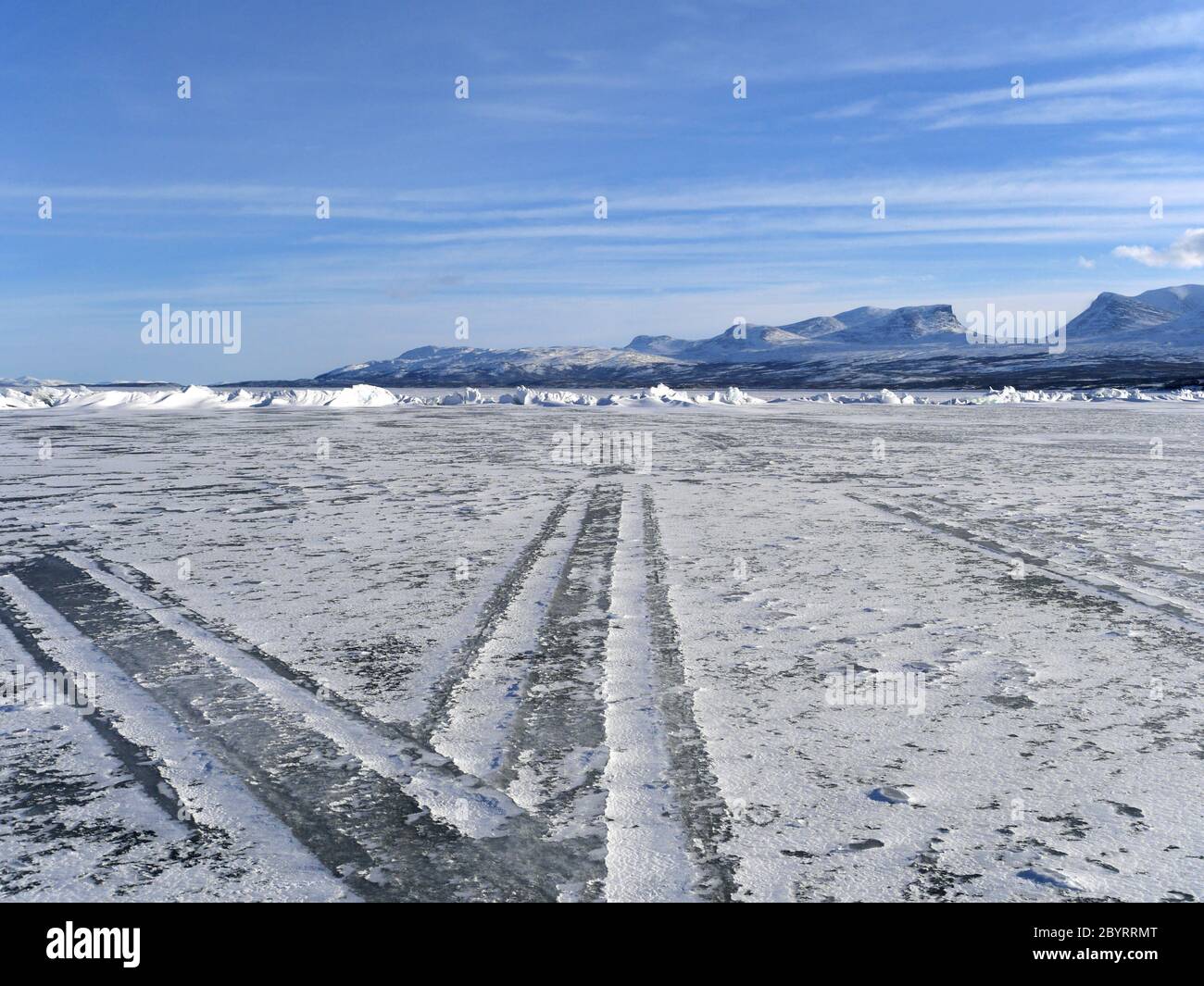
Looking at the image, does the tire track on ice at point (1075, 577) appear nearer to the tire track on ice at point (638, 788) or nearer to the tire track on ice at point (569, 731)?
the tire track on ice at point (638, 788)

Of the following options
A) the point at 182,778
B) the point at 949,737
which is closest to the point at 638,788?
the point at 949,737

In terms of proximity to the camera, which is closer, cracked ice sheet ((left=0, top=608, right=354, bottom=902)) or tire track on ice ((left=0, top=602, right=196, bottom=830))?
cracked ice sheet ((left=0, top=608, right=354, bottom=902))

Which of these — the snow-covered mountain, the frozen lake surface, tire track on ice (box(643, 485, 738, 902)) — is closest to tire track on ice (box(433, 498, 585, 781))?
the frozen lake surface

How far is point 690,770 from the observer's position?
3.18m

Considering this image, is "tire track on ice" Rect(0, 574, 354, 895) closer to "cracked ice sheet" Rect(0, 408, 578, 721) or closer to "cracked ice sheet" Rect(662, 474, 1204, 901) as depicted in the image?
"cracked ice sheet" Rect(0, 408, 578, 721)

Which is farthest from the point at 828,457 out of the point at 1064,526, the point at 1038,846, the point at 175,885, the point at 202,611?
the point at 175,885

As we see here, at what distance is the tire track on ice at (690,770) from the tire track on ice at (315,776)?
46 cm

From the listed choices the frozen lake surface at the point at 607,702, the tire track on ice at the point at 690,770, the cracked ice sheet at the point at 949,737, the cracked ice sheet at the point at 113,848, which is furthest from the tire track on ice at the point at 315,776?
the cracked ice sheet at the point at 949,737

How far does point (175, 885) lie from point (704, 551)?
5.09 metres

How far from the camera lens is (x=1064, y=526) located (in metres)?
8.05

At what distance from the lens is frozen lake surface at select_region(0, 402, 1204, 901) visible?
2588 millimetres

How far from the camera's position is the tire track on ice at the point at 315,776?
2.53 meters

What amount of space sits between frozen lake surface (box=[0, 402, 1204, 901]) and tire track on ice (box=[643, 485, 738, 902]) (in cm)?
2
